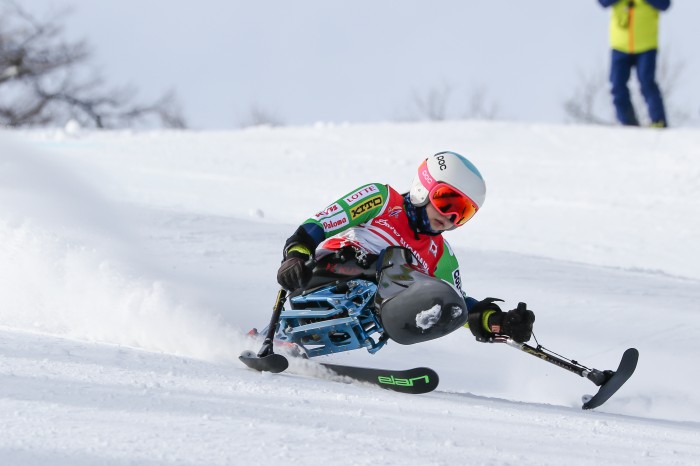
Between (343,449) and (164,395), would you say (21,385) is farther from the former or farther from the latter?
(343,449)

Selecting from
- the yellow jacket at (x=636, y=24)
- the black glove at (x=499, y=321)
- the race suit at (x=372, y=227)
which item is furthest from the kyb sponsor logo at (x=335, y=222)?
the yellow jacket at (x=636, y=24)

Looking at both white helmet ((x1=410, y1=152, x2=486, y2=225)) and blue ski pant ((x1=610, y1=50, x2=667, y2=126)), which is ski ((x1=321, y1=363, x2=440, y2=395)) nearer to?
white helmet ((x1=410, y1=152, x2=486, y2=225))

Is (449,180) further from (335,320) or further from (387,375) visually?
(387,375)

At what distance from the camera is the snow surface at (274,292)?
2.61m

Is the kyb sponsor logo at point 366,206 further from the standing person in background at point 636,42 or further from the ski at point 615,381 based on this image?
the standing person in background at point 636,42

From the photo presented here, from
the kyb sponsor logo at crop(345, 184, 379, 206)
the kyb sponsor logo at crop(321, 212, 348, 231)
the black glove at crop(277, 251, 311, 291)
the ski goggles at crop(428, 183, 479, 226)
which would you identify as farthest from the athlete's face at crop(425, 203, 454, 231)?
the black glove at crop(277, 251, 311, 291)

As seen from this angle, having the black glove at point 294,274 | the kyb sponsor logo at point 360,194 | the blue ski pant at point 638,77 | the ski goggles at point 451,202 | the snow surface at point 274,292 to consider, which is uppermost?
the blue ski pant at point 638,77

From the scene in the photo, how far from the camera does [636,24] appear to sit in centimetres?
1027

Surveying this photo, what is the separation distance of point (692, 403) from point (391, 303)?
2.03m

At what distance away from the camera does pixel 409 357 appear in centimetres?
519

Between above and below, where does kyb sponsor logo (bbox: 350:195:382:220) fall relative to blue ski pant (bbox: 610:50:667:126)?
below

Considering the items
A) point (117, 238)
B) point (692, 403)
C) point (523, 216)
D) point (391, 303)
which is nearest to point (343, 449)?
point (391, 303)

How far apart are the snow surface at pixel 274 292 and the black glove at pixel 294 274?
0.37 metres

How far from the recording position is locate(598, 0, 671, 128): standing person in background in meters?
10.2
